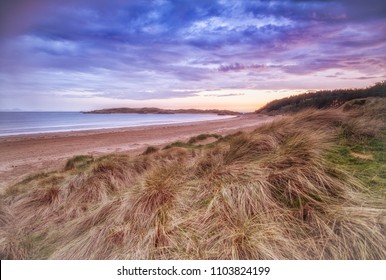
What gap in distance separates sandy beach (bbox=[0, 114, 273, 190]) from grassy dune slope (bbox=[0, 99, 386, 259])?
101 centimetres

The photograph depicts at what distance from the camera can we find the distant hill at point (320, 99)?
2594 mm

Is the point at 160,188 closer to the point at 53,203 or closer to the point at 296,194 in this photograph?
the point at 296,194

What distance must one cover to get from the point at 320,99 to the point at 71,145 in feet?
17.2

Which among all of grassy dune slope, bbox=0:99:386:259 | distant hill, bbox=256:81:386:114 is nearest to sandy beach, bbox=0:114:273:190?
distant hill, bbox=256:81:386:114

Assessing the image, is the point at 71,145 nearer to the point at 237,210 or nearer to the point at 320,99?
the point at 320,99

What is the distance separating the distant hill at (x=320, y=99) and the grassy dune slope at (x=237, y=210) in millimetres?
367

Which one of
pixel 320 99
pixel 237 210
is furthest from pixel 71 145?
pixel 237 210

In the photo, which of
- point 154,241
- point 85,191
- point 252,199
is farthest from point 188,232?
point 85,191

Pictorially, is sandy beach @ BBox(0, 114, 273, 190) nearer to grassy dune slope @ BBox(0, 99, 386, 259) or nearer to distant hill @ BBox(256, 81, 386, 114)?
distant hill @ BBox(256, 81, 386, 114)

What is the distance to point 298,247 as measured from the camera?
1.37 metres

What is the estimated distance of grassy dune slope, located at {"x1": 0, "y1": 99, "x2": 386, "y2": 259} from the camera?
1.37 metres

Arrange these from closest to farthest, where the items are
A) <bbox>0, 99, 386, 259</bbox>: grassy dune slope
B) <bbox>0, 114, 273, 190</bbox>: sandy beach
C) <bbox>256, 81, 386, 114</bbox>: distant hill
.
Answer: <bbox>0, 99, 386, 259</bbox>: grassy dune slope, <bbox>256, 81, 386, 114</bbox>: distant hill, <bbox>0, 114, 273, 190</bbox>: sandy beach

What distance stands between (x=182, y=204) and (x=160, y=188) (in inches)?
9.0

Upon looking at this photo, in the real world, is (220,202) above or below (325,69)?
below
